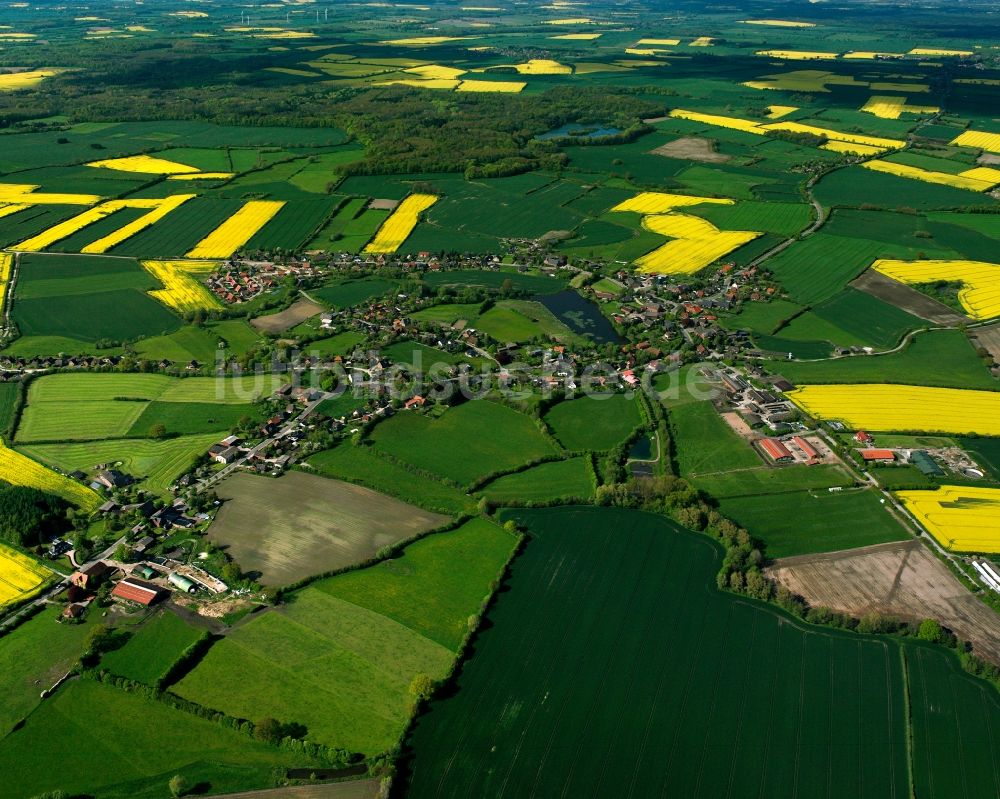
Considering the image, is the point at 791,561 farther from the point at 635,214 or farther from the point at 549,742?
the point at 635,214

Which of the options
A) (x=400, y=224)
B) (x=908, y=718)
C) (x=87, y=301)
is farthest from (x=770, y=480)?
(x=87, y=301)

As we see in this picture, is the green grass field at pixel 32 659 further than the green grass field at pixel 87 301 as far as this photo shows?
No

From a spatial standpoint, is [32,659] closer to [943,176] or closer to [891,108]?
[943,176]

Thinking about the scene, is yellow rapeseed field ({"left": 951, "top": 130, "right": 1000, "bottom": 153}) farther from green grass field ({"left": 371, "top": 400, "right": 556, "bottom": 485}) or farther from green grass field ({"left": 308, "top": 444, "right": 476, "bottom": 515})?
green grass field ({"left": 308, "top": 444, "right": 476, "bottom": 515})

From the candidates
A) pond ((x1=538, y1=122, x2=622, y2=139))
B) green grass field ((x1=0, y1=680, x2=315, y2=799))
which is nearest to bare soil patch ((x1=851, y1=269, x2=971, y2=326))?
pond ((x1=538, y1=122, x2=622, y2=139))

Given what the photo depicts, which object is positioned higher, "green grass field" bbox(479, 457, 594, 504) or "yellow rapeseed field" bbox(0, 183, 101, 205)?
"green grass field" bbox(479, 457, 594, 504)

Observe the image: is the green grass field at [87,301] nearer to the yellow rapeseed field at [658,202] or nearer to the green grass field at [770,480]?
the green grass field at [770,480]

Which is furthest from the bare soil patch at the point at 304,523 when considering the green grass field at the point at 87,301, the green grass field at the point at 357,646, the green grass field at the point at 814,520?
the green grass field at the point at 87,301

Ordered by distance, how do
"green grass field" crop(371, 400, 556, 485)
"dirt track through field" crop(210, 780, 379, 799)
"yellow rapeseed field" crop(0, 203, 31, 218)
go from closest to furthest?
"dirt track through field" crop(210, 780, 379, 799) < "green grass field" crop(371, 400, 556, 485) < "yellow rapeseed field" crop(0, 203, 31, 218)
